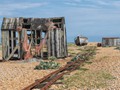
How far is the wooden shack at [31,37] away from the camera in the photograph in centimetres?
2856

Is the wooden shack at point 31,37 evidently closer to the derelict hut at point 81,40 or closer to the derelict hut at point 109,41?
the derelict hut at point 109,41

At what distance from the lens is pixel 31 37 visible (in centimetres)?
2895

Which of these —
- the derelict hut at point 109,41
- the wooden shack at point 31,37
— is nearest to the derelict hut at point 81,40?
the derelict hut at point 109,41

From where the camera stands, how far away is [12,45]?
28.8m

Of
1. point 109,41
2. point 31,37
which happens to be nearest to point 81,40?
point 109,41

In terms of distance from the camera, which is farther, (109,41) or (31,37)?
(109,41)

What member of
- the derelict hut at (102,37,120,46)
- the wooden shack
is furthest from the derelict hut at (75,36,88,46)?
the wooden shack

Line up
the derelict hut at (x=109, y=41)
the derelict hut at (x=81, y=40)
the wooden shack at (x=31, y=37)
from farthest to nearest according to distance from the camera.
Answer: the derelict hut at (x=81, y=40), the derelict hut at (x=109, y=41), the wooden shack at (x=31, y=37)

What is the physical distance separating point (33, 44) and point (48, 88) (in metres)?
16.8

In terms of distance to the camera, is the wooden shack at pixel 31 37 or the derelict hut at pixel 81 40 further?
the derelict hut at pixel 81 40

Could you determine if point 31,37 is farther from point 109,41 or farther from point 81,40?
point 81,40

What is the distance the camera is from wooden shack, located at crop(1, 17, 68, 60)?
28.6 metres

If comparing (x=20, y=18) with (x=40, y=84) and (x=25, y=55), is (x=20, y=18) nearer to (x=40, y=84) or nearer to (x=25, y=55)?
(x=25, y=55)

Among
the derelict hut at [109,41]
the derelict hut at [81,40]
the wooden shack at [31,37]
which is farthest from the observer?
the derelict hut at [81,40]
